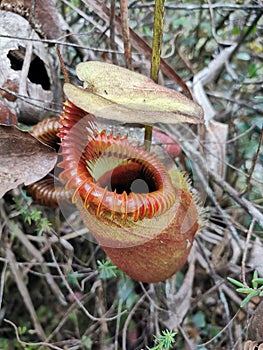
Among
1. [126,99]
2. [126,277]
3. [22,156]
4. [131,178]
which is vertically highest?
[126,99]

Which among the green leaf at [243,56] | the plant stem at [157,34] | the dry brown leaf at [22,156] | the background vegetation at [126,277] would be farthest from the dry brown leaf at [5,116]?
the green leaf at [243,56]

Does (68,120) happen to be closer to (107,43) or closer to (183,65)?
(107,43)

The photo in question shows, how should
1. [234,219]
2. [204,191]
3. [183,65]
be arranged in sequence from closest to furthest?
1. [204,191]
2. [234,219]
3. [183,65]

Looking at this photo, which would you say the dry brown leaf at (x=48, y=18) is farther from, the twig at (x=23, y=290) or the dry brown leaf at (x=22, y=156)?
the twig at (x=23, y=290)

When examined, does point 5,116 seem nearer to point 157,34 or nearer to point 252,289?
point 157,34

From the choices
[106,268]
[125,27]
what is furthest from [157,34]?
[106,268]

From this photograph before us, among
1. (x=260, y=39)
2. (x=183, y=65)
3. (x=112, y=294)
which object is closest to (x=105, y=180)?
(x=112, y=294)
